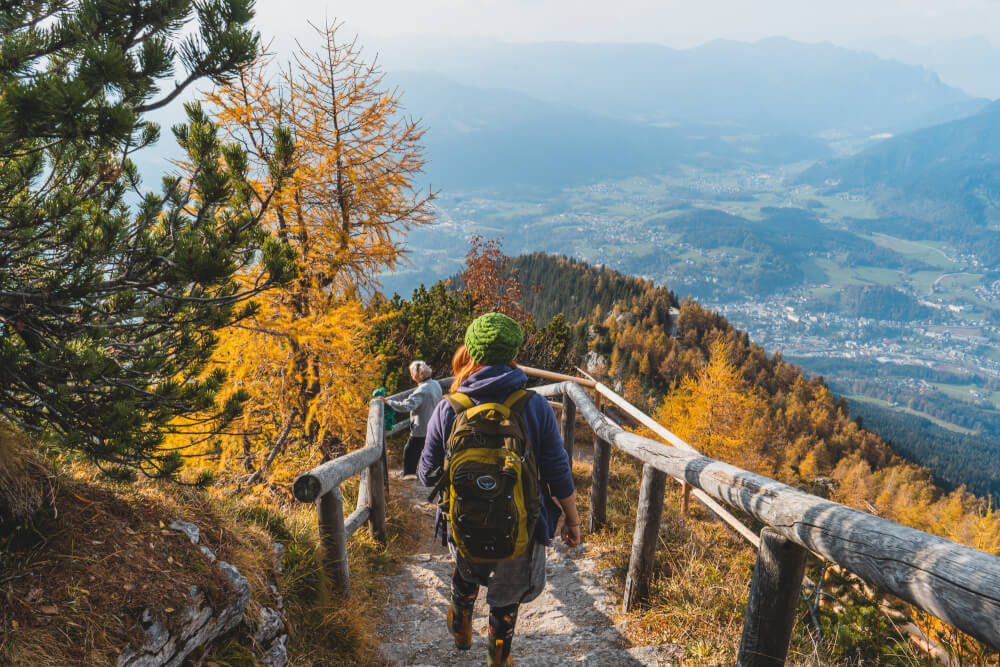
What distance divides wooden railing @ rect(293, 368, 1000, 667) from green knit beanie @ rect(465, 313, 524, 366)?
1206mm

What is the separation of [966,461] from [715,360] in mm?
147713

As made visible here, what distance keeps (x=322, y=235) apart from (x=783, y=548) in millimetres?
7902

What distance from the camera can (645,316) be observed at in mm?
87500

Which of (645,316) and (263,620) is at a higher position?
(263,620)

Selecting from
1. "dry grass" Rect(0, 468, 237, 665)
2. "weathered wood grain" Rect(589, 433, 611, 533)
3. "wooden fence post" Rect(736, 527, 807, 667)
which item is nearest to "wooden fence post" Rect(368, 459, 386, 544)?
"dry grass" Rect(0, 468, 237, 665)

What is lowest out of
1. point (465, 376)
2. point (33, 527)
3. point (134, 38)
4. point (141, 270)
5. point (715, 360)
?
point (715, 360)

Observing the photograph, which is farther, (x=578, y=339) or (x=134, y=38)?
(x=578, y=339)

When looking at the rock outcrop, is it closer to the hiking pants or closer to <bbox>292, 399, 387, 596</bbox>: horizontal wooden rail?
<bbox>292, 399, 387, 596</bbox>: horizontal wooden rail

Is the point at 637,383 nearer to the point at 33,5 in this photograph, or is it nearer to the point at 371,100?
the point at 371,100

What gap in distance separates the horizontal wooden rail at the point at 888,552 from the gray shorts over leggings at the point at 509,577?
3.40 ft

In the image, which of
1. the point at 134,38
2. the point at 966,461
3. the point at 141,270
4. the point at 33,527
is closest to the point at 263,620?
the point at 33,527

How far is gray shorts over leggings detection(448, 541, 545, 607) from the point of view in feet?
9.05

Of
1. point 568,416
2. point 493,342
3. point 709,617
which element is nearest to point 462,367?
point 493,342

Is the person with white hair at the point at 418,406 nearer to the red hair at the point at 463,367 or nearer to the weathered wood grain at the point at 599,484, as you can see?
the weathered wood grain at the point at 599,484
